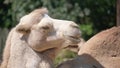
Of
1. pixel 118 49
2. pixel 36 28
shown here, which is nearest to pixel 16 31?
pixel 36 28

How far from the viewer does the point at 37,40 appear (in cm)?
433

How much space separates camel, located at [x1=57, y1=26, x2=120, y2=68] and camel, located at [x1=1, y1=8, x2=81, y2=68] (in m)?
0.34

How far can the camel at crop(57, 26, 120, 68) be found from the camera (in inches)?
185

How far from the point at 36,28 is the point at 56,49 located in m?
0.23

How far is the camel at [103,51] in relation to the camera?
4.71 metres

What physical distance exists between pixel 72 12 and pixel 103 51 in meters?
8.99

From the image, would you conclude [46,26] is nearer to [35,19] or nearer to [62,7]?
[35,19]

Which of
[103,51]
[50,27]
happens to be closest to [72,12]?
[103,51]

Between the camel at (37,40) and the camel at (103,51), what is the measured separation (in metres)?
0.34

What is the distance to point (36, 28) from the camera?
4336mm

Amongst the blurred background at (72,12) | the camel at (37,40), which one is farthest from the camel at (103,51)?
the blurred background at (72,12)

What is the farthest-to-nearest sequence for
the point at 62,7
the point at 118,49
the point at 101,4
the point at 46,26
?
the point at 101,4 → the point at 62,7 → the point at 118,49 → the point at 46,26

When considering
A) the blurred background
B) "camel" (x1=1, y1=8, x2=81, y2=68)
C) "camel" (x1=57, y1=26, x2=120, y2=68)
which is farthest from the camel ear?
the blurred background

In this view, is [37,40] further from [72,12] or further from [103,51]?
[72,12]
